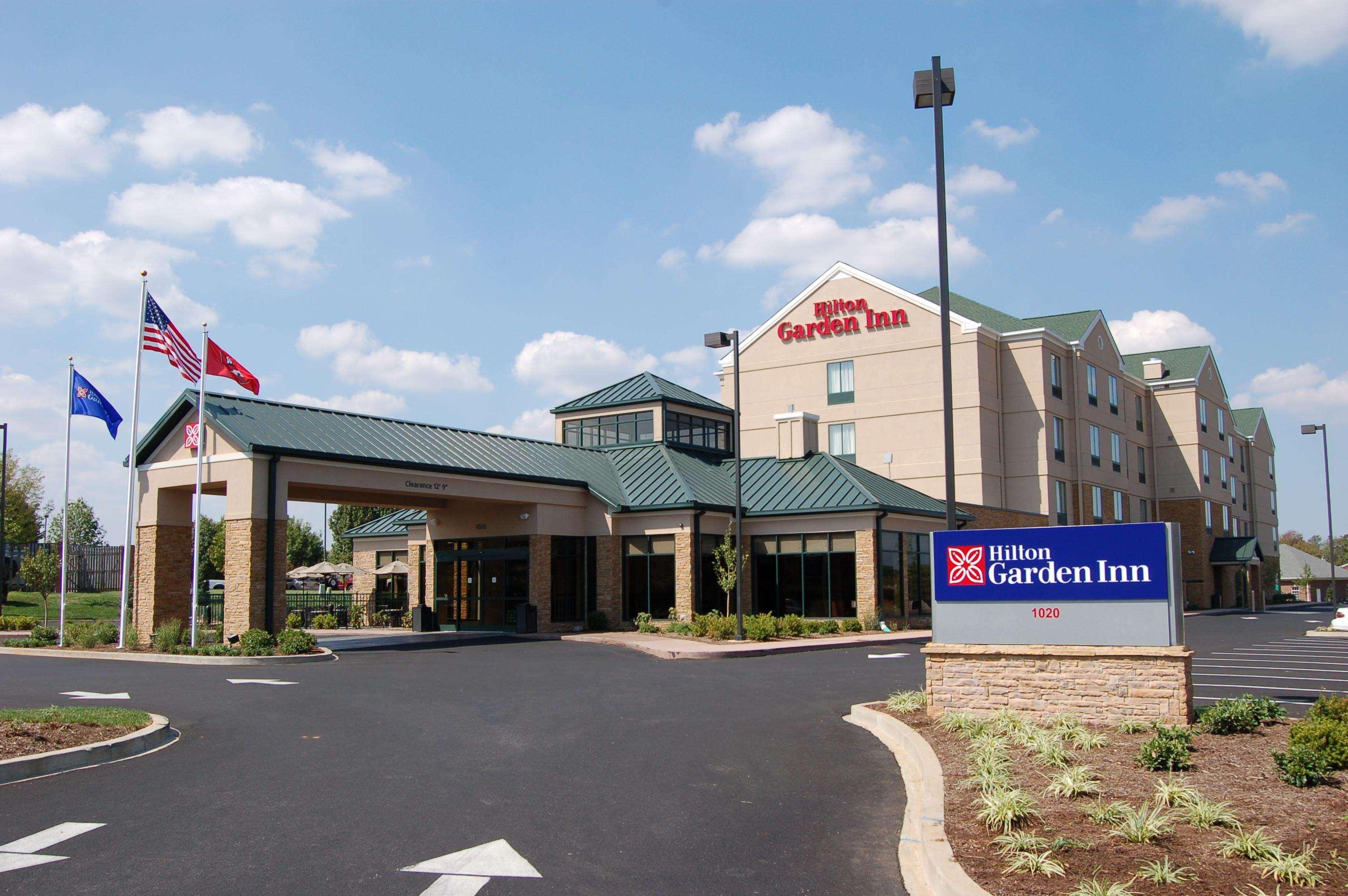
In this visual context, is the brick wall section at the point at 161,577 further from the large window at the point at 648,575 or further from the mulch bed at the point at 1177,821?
the mulch bed at the point at 1177,821

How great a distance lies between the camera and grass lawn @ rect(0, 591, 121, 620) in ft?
131

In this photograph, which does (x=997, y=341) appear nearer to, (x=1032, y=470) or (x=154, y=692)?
(x=1032, y=470)

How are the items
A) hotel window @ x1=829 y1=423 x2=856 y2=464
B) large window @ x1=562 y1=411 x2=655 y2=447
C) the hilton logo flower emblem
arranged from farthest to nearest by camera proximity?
hotel window @ x1=829 y1=423 x2=856 y2=464 < large window @ x1=562 y1=411 x2=655 y2=447 < the hilton logo flower emblem

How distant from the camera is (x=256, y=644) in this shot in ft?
73.4

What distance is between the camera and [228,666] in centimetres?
2136

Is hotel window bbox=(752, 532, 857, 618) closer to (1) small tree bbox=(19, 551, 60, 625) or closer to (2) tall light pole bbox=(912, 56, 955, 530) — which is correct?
(2) tall light pole bbox=(912, 56, 955, 530)

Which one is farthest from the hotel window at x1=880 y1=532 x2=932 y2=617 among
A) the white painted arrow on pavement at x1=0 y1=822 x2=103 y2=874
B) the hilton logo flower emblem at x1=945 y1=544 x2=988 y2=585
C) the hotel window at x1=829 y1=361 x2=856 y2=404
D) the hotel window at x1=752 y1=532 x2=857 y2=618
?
the white painted arrow on pavement at x1=0 y1=822 x2=103 y2=874

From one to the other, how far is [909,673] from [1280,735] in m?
8.46

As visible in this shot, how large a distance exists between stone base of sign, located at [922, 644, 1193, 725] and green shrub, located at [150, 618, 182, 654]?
18235 millimetres

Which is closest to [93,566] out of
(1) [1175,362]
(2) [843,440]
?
(2) [843,440]

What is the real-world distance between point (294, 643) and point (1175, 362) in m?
55.9

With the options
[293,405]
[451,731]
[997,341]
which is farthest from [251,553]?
[997,341]

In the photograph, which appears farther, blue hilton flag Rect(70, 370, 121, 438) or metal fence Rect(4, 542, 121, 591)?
metal fence Rect(4, 542, 121, 591)

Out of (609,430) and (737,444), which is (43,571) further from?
(737,444)
